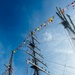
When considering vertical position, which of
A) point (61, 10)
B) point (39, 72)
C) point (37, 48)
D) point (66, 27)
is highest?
point (37, 48)

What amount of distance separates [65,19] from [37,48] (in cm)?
1731

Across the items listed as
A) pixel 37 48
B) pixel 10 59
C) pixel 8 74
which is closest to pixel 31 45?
pixel 37 48

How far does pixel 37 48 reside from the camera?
35.5m

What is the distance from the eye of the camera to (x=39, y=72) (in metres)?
28.7

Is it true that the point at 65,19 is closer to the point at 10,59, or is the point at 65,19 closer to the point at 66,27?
the point at 66,27

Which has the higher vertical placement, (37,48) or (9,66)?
(37,48)

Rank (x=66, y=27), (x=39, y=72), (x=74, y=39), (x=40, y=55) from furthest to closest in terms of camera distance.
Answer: (x=40, y=55)
(x=39, y=72)
(x=66, y=27)
(x=74, y=39)

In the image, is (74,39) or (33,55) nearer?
(74,39)

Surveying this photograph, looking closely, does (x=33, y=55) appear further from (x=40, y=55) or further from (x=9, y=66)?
(x=9, y=66)

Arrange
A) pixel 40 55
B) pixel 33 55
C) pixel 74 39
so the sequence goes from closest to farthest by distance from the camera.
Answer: pixel 74 39 < pixel 33 55 < pixel 40 55

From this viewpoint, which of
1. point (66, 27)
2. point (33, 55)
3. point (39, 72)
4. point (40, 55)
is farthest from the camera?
point (40, 55)

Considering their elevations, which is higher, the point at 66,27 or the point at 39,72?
the point at 66,27

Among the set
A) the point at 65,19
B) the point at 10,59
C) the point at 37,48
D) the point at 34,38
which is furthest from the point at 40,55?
the point at 65,19

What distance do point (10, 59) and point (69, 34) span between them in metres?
20.2
